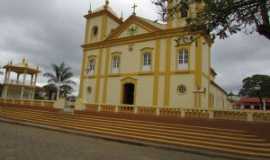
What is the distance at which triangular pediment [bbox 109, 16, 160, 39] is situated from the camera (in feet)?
60.4

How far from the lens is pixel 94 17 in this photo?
22.2 metres

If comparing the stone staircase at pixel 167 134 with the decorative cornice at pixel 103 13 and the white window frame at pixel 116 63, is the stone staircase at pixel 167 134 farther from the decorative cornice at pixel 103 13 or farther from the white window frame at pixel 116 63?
the decorative cornice at pixel 103 13

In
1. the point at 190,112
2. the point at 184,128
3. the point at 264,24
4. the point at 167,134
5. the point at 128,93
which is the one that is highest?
the point at 264,24

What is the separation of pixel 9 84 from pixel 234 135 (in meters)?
29.7

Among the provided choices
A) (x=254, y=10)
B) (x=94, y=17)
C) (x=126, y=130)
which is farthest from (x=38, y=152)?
(x=94, y=17)

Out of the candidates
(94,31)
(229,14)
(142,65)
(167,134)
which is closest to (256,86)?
(142,65)

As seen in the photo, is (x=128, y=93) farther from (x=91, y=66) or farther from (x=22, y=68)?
(x=22, y=68)

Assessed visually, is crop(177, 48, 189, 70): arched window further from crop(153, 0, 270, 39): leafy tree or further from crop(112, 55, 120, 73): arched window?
crop(153, 0, 270, 39): leafy tree

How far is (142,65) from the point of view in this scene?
18203mm

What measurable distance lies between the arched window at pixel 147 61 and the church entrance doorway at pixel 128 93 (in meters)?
1.88

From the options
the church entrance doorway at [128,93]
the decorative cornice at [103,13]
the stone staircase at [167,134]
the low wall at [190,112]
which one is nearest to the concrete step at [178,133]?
the stone staircase at [167,134]

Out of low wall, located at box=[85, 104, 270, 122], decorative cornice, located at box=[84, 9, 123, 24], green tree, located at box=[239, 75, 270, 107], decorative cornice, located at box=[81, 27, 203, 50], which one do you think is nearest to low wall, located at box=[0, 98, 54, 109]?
low wall, located at box=[85, 104, 270, 122]

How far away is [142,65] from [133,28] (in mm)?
3172

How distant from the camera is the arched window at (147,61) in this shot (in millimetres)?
17922
